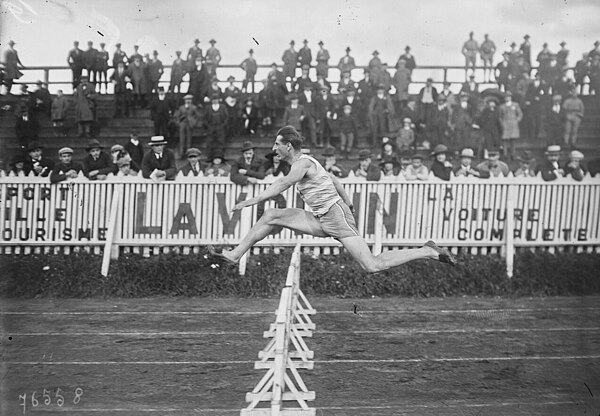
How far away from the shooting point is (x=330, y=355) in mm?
8664

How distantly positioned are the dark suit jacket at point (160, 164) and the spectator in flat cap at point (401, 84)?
5880mm

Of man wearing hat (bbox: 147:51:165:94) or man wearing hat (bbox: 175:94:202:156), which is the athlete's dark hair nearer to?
man wearing hat (bbox: 175:94:202:156)

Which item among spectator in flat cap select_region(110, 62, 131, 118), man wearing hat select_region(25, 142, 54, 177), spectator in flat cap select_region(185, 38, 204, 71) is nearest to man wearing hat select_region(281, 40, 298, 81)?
spectator in flat cap select_region(185, 38, 204, 71)

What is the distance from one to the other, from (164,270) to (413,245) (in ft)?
14.6

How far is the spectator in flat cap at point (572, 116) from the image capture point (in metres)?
16.1

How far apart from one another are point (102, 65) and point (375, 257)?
400 inches

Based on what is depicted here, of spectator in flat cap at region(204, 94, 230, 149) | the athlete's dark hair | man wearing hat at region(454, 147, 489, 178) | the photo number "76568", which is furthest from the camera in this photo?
spectator in flat cap at region(204, 94, 230, 149)

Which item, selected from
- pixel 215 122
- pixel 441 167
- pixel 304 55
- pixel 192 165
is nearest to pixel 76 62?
pixel 215 122

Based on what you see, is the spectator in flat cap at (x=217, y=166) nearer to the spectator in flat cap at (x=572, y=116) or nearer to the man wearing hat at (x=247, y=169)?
the man wearing hat at (x=247, y=169)

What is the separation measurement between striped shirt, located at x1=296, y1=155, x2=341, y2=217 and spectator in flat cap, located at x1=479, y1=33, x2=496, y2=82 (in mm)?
11248

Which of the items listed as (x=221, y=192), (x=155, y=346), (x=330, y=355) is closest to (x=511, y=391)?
(x=330, y=355)

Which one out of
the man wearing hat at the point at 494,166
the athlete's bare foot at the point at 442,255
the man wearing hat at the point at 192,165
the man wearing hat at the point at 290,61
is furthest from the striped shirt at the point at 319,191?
the man wearing hat at the point at 290,61

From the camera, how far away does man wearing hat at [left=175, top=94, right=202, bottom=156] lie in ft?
48.4

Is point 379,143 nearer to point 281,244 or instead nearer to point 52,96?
point 281,244
